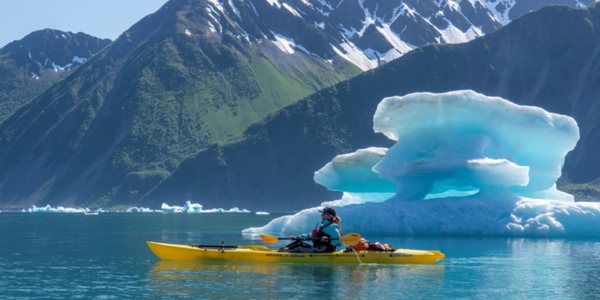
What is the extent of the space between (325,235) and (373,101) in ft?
502

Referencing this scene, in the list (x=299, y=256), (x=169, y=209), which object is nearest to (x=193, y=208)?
(x=169, y=209)

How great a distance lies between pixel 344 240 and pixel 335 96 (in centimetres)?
15933

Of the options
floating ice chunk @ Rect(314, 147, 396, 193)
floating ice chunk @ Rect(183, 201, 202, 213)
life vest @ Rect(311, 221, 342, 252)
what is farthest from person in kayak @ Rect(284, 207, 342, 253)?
floating ice chunk @ Rect(183, 201, 202, 213)

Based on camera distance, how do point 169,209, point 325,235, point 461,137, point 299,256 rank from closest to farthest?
point 325,235, point 299,256, point 461,137, point 169,209

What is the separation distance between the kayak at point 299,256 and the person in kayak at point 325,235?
248 mm

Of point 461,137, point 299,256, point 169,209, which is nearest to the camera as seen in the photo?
point 299,256

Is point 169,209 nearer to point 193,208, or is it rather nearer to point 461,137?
point 193,208

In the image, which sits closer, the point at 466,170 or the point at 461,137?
the point at 466,170

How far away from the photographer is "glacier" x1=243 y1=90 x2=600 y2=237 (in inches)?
1692

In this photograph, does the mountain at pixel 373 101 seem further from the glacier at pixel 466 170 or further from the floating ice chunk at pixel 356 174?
the glacier at pixel 466 170

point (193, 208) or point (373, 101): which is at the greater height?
point (373, 101)

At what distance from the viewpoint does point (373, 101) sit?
178 meters

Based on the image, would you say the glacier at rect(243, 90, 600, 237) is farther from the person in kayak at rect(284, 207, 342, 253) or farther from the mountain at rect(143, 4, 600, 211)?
the mountain at rect(143, 4, 600, 211)

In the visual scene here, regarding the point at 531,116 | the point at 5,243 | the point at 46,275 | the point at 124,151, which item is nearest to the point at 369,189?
the point at 531,116
